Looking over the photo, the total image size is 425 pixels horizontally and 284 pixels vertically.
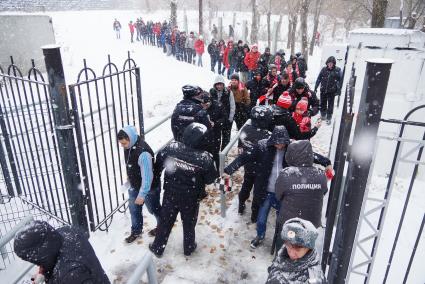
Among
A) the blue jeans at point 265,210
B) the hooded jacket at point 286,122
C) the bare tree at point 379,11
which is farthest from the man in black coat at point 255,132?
the bare tree at point 379,11

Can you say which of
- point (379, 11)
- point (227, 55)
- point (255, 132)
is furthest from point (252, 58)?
point (255, 132)

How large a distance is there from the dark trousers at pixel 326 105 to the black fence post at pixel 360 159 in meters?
7.65

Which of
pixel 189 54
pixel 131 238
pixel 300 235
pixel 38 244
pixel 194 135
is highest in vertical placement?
pixel 194 135

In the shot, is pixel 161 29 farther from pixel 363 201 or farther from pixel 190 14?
pixel 190 14

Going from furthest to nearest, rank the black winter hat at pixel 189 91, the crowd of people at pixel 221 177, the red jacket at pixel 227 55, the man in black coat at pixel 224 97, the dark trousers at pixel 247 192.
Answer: the red jacket at pixel 227 55, the man in black coat at pixel 224 97, the black winter hat at pixel 189 91, the dark trousers at pixel 247 192, the crowd of people at pixel 221 177

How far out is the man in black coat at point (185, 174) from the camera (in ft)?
13.2

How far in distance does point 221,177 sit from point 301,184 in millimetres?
1589

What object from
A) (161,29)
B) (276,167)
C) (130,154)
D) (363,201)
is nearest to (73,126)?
(130,154)

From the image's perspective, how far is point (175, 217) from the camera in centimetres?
431

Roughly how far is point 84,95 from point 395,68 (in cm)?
1088

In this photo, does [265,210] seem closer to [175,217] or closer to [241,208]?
[241,208]

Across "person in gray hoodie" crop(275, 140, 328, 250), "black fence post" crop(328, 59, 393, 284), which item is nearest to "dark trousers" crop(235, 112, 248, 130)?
"person in gray hoodie" crop(275, 140, 328, 250)

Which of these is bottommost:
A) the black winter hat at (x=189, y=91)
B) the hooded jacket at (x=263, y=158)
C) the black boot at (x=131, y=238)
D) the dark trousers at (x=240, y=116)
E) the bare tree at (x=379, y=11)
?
the black boot at (x=131, y=238)

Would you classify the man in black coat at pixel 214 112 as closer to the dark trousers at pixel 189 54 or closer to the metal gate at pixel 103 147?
the metal gate at pixel 103 147
